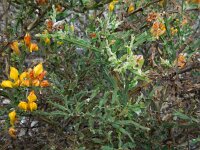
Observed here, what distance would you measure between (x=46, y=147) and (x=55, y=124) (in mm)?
104

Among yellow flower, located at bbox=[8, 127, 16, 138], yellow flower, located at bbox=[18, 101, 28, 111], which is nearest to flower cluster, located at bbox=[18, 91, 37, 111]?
yellow flower, located at bbox=[18, 101, 28, 111]

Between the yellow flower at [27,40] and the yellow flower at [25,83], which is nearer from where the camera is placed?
the yellow flower at [25,83]

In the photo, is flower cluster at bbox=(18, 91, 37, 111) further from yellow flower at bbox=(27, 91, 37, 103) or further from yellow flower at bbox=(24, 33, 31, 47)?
yellow flower at bbox=(24, 33, 31, 47)

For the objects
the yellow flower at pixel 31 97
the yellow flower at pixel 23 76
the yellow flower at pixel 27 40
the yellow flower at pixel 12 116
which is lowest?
the yellow flower at pixel 12 116

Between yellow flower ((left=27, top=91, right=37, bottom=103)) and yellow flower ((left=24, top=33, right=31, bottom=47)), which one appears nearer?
yellow flower ((left=27, top=91, right=37, bottom=103))

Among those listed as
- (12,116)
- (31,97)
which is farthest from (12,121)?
(31,97)

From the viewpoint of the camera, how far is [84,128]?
1.87 m

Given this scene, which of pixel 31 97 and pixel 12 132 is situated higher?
pixel 31 97

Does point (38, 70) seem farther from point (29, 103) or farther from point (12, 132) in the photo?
point (12, 132)

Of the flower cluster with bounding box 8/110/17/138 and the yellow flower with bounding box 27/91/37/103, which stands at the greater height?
the yellow flower with bounding box 27/91/37/103

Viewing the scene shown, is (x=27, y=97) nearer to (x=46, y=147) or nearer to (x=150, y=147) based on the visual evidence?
(x=46, y=147)

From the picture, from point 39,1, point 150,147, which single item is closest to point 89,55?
point 39,1

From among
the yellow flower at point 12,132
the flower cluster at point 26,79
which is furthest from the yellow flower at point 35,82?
the yellow flower at point 12,132

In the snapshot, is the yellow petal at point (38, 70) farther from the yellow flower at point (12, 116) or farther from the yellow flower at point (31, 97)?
the yellow flower at point (12, 116)
